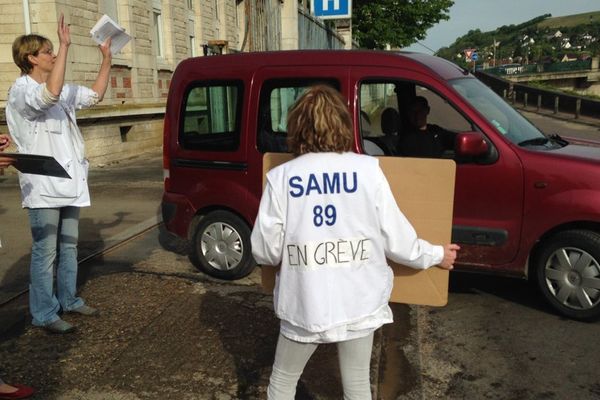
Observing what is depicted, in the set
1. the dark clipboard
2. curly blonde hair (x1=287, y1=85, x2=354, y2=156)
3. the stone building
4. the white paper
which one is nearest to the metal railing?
the stone building

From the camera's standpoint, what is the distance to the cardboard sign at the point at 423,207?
2.47 meters

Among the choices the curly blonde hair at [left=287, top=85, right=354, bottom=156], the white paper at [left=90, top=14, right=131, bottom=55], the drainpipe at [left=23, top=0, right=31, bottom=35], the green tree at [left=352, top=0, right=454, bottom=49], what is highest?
the green tree at [left=352, top=0, right=454, bottom=49]

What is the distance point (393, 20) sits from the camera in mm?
34094

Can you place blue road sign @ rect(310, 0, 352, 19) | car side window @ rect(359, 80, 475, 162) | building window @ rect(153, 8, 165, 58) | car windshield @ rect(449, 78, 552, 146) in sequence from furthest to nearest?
building window @ rect(153, 8, 165, 58)
blue road sign @ rect(310, 0, 352, 19)
car side window @ rect(359, 80, 475, 162)
car windshield @ rect(449, 78, 552, 146)

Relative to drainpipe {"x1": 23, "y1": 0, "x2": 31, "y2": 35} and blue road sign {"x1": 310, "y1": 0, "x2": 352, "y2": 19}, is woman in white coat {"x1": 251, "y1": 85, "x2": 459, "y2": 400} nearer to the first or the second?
drainpipe {"x1": 23, "y1": 0, "x2": 31, "y2": 35}

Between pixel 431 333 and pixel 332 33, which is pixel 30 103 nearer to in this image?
pixel 431 333

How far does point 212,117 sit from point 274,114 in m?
0.62

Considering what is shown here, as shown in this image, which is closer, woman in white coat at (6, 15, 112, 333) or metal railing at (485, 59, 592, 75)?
woman in white coat at (6, 15, 112, 333)

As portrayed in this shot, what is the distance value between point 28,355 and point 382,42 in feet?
106

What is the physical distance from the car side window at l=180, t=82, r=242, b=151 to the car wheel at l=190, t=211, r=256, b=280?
0.65 m

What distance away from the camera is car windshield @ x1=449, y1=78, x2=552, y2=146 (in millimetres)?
4652

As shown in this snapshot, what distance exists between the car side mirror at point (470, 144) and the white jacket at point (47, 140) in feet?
8.65

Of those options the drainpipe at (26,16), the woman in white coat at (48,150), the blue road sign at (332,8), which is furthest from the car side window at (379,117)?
the blue road sign at (332,8)

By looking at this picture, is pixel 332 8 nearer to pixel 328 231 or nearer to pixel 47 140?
pixel 47 140
